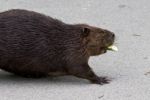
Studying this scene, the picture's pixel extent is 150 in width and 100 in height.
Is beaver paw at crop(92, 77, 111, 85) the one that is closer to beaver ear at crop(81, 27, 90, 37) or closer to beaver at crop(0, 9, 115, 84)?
beaver at crop(0, 9, 115, 84)

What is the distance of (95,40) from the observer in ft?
21.4

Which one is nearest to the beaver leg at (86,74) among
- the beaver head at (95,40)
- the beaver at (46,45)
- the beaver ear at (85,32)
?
the beaver at (46,45)

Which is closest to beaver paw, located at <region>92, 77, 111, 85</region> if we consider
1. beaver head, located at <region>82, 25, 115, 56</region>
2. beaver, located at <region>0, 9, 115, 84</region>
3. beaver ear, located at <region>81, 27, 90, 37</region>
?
beaver, located at <region>0, 9, 115, 84</region>

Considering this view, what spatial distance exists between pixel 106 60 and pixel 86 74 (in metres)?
0.76

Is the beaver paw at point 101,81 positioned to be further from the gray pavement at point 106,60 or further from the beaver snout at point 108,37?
the beaver snout at point 108,37

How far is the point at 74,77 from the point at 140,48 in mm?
1052

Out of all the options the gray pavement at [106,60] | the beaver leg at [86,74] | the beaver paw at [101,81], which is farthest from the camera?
the beaver paw at [101,81]

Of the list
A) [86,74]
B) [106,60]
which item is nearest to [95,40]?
[86,74]

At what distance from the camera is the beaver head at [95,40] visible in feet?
21.2

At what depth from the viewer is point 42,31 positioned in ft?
21.0

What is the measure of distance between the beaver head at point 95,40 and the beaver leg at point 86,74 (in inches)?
6.3

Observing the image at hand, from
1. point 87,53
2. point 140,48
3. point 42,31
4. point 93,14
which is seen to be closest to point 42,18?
point 42,31

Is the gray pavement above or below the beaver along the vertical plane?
below

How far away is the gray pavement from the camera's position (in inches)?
246
